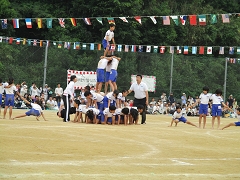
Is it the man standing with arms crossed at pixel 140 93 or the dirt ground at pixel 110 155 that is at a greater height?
the man standing with arms crossed at pixel 140 93

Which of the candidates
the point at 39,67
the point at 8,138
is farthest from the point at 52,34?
the point at 8,138

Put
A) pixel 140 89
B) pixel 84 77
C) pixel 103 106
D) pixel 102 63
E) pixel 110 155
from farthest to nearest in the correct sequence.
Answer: pixel 84 77 < pixel 102 63 < pixel 140 89 < pixel 103 106 < pixel 110 155

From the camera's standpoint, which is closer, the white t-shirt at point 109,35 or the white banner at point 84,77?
the white t-shirt at point 109,35

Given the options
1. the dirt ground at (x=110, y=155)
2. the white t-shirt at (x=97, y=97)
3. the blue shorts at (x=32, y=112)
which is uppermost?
the white t-shirt at (x=97, y=97)

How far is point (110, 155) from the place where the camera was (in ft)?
35.7

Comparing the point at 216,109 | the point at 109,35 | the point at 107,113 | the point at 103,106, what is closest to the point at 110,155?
the point at 107,113

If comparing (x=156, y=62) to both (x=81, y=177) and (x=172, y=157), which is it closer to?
(x=172, y=157)

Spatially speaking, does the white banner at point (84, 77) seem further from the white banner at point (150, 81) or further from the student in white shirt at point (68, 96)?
the student in white shirt at point (68, 96)

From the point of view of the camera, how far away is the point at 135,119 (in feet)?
68.1

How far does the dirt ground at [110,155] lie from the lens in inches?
346

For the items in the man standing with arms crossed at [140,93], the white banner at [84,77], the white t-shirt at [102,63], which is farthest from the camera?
the white banner at [84,77]

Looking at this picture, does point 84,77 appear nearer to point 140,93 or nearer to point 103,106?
point 140,93

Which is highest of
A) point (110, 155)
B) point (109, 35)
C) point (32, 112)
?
point (109, 35)

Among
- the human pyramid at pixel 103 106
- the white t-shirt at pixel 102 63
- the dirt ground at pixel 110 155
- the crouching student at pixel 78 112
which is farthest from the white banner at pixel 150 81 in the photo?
the dirt ground at pixel 110 155
